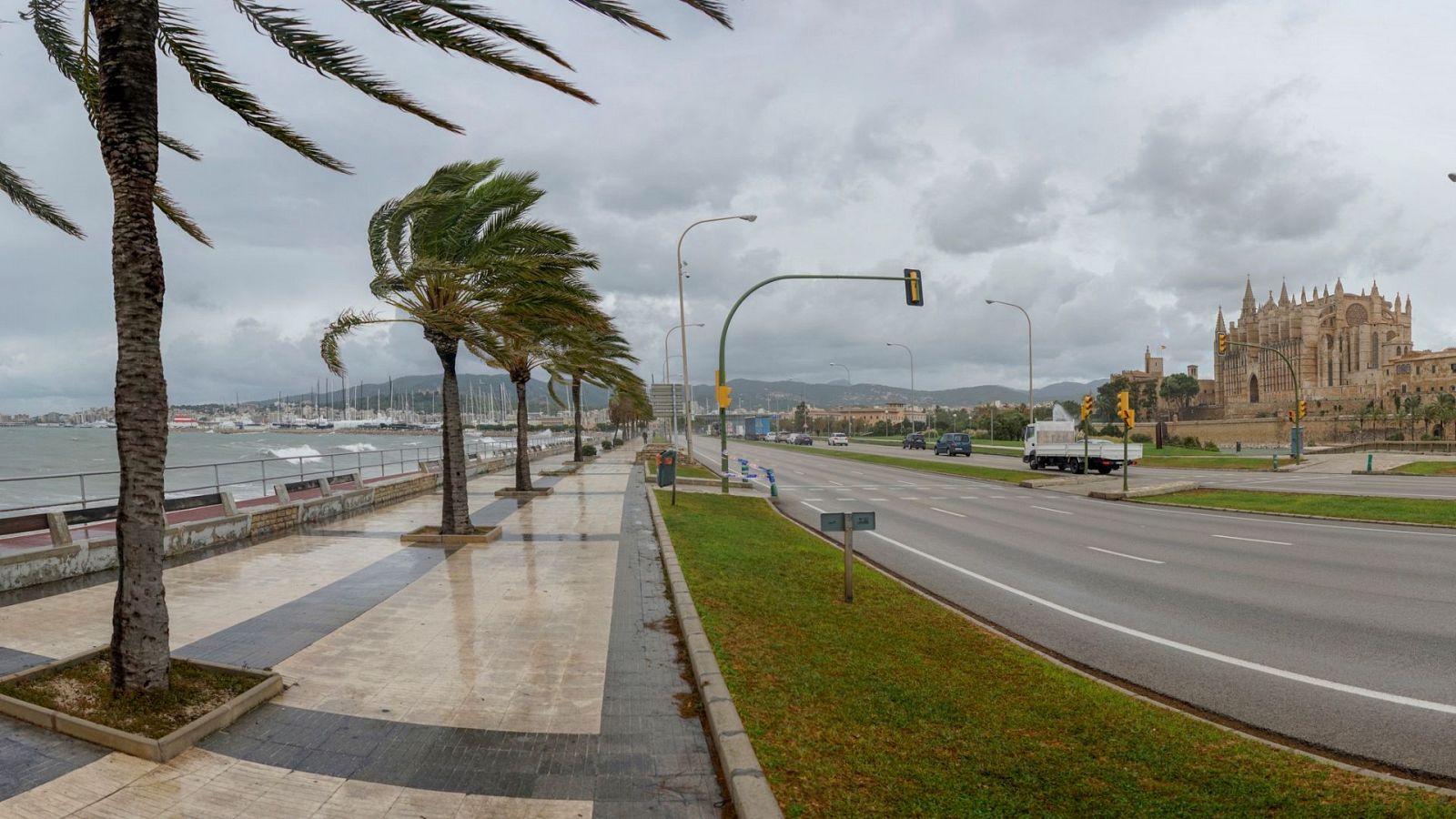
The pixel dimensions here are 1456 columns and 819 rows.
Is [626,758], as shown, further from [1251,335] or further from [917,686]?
[1251,335]

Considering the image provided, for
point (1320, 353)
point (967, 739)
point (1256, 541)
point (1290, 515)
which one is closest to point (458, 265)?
point (967, 739)

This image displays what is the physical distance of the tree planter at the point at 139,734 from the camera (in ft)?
15.1

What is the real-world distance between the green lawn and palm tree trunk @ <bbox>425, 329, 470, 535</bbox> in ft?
24.4

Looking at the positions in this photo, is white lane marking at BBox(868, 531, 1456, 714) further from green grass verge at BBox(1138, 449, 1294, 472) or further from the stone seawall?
green grass verge at BBox(1138, 449, 1294, 472)

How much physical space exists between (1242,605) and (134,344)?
36.2ft

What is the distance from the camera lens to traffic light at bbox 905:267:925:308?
874 inches

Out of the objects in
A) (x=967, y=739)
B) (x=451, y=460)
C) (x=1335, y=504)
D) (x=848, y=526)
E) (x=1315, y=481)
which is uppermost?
(x=451, y=460)

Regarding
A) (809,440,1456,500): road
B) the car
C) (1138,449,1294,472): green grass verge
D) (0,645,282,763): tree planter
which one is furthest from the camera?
the car

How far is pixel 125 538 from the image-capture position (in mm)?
5234

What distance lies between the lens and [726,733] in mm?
4684

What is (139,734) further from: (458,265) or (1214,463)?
(1214,463)

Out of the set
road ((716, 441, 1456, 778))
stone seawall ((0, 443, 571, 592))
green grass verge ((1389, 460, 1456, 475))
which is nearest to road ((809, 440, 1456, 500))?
green grass verge ((1389, 460, 1456, 475))

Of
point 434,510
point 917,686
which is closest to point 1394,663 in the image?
point 917,686

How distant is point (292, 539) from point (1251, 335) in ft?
582
